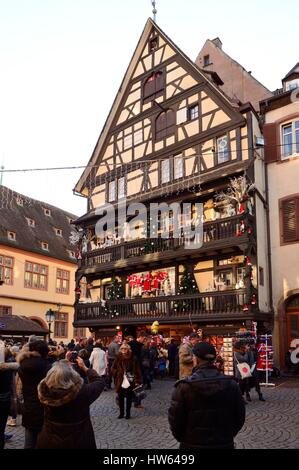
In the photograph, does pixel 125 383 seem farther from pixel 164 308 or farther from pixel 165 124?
pixel 165 124

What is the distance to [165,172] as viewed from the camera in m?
23.0

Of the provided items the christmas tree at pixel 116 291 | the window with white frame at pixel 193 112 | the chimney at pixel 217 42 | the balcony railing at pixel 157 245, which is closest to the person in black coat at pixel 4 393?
the balcony railing at pixel 157 245

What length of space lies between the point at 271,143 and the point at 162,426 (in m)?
14.8

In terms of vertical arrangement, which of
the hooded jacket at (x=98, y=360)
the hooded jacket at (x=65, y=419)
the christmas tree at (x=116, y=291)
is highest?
the christmas tree at (x=116, y=291)

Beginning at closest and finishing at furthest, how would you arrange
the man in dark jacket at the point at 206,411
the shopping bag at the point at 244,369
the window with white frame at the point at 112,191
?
the man in dark jacket at the point at 206,411
the shopping bag at the point at 244,369
the window with white frame at the point at 112,191

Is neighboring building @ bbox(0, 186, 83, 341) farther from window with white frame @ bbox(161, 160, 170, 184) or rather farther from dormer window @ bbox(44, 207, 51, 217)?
window with white frame @ bbox(161, 160, 170, 184)

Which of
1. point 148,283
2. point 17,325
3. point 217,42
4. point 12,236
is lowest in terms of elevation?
point 17,325

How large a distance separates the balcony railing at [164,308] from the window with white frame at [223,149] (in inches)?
233

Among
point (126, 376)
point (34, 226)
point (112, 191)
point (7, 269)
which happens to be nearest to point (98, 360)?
point (126, 376)

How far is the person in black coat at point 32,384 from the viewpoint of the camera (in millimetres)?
5418

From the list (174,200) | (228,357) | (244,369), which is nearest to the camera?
(244,369)

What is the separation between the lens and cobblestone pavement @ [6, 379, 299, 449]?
7688 millimetres

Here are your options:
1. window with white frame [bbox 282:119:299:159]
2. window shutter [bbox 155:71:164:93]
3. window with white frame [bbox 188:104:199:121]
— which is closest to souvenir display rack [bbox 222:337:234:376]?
window with white frame [bbox 282:119:299:159]

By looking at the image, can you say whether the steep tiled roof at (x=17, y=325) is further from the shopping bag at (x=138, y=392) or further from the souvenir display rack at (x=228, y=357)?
the shopping bag at (x=138, y=392)
